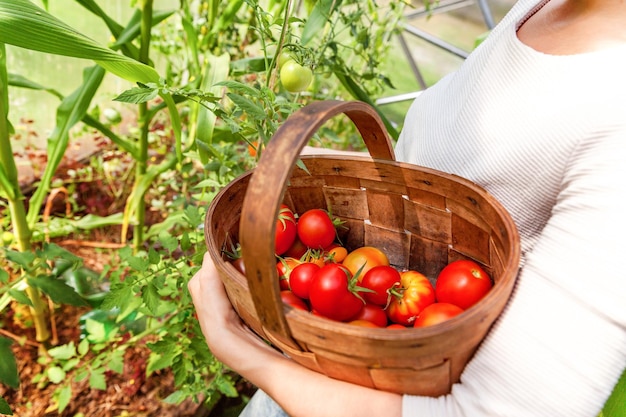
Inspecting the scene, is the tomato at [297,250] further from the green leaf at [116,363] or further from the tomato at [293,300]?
the green leaf at [116,363]

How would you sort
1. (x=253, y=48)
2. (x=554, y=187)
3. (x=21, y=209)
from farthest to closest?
1. (x=253, y=48)
2. (x=21, y=209)
3. (x=554, y=187)

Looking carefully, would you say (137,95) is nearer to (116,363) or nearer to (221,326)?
(221,326)

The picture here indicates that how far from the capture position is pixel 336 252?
0.79m

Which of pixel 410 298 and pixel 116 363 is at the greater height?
pixel 410 298

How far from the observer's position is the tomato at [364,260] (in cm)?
75

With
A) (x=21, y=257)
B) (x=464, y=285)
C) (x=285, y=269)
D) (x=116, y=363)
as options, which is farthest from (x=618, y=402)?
(x=21, y=257)

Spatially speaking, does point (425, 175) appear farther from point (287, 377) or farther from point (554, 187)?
point (287, 377)

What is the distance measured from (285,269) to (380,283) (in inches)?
5.9

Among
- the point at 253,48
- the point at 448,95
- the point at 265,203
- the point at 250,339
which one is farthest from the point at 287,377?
the point at 253,48

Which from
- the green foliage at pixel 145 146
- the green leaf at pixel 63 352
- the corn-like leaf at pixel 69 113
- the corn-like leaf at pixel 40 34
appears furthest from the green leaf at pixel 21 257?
the corn-like leaf at pixel 40 34

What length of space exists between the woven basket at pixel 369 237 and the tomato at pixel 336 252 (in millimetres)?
57

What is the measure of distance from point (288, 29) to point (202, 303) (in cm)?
47

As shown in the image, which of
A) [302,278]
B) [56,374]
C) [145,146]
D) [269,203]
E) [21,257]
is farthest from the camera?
[145,146]

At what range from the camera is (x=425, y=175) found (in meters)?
0.68
